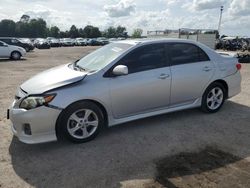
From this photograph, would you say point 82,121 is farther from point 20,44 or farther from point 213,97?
point 20,44

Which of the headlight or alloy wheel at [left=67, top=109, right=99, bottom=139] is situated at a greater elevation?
the headlight

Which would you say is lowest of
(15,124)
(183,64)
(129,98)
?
(15,124)

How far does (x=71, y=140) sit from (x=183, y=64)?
2.56m

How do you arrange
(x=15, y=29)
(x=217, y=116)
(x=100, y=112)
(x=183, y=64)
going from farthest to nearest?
(x=15, y=29) < (x=217, y=116) < (x=183, y=64) < (x=100, y=112)

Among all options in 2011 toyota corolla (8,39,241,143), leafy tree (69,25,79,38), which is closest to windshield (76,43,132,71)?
2011 toyota corolla (8,39,241,143)

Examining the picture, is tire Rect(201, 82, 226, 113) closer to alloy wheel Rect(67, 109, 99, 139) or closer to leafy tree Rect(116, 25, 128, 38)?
alloy wheel Rect(67, 109, 99, 139)

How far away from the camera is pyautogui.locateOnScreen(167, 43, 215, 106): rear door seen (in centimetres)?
543

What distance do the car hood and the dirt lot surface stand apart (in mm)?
917

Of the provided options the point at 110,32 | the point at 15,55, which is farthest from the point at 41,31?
the point at 15,55

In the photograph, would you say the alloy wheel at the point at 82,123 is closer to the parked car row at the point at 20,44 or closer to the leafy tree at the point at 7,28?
the parked car row at the point at 20,44

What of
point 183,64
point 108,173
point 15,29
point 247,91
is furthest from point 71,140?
point 15,29

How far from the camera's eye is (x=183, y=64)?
18.2 ft

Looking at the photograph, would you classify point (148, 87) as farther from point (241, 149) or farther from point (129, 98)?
point (241, 149)

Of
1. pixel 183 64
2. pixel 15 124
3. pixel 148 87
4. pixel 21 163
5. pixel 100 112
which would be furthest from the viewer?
pixel 183 64
